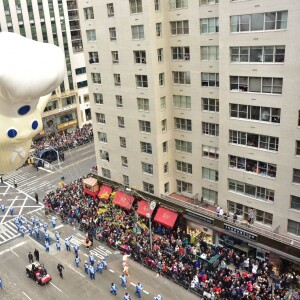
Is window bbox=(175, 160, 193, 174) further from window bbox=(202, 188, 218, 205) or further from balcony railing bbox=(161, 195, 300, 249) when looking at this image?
balcony railing bbox=(161, 195, 300, 249)

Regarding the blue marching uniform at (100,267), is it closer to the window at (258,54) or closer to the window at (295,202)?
the window at (295,202)

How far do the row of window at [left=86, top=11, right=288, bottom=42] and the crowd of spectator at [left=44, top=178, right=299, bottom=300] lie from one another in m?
20.6

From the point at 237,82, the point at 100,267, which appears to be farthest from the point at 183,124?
the point at 100,267

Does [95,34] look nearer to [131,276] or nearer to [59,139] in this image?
[131,276]

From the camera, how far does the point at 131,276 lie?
126 feet

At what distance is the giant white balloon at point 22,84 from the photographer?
32.0ft

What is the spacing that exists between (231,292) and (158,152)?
16443mm

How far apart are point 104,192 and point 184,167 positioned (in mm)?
12117

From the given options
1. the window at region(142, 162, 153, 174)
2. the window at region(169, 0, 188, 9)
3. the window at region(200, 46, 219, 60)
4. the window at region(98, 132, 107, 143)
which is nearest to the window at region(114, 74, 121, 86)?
the window at region(98, 132, 107, 143)

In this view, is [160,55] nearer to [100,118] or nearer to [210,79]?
[210,79]

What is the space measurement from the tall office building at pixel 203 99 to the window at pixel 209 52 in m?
0.11

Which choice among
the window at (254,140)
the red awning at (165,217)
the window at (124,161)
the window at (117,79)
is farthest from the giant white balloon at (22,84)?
the window at (124,161)

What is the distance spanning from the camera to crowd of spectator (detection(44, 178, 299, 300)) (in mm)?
33906

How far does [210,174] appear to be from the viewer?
4178cm
